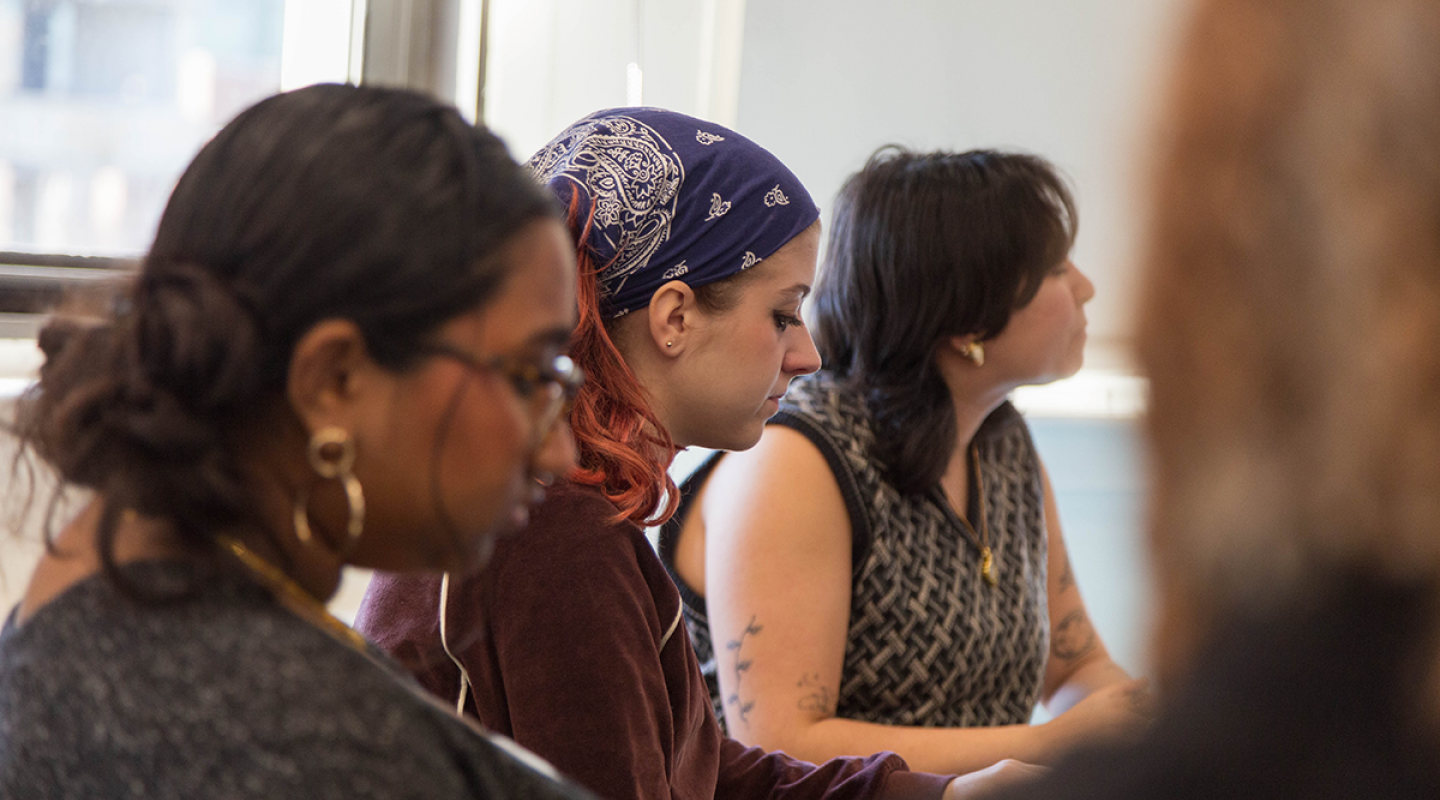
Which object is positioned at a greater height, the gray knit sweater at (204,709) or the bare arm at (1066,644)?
the gray knit sweater at (204,709)

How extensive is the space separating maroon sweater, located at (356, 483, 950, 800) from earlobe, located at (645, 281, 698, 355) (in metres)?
0.21

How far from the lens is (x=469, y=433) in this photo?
2.21 ft

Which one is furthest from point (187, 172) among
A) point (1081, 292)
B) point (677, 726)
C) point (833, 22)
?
point (833, 22)

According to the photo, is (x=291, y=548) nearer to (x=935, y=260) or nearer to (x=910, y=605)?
(x=910, y=605)

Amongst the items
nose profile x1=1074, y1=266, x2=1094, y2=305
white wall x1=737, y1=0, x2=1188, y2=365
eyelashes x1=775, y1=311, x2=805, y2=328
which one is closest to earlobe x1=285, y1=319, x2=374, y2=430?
eyelashes x1=775, y1=311, x2=805, y2=328

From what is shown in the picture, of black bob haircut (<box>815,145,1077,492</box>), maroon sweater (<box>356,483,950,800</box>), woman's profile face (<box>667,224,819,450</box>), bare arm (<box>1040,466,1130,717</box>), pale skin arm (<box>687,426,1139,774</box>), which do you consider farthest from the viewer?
bare arm (<box>1040,466,1130,717</box>)

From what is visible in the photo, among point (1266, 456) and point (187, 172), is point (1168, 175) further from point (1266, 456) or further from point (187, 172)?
point (187, 172)

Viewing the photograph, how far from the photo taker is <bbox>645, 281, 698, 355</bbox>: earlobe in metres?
1.19

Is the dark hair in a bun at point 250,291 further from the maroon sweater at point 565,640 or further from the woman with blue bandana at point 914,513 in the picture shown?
the woman with blue bandana at point 914,513

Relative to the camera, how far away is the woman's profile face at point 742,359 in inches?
47.9

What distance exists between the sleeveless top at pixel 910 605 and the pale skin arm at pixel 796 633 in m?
0.04

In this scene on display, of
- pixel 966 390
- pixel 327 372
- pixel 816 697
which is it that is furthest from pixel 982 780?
pixel 327 372

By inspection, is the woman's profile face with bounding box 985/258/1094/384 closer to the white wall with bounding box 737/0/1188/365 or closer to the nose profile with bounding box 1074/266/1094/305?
the nose profile with bounding box 1074/266/1094/305

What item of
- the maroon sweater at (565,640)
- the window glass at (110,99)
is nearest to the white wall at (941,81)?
the window glass at (110,99)
